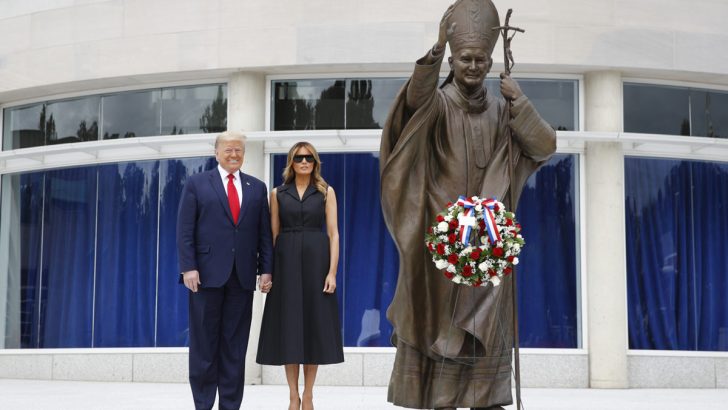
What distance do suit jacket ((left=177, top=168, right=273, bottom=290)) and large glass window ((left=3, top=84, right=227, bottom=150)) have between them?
6.65 metres

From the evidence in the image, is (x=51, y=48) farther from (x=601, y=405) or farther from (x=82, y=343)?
(x=601, y=405)

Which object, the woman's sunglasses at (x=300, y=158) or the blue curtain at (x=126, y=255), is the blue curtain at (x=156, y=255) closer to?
the blue curtain at (x=126, y=255)

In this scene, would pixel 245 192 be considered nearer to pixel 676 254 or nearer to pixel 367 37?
pixel 367 37

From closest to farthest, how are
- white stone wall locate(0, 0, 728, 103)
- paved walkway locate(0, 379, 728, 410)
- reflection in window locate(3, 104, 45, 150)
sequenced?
1. paved walkway locate(0, 379, 728, 410)
2. white stone wall locate(0, 0, 728, 103)
3. reflection in window locate(3, 104, 45, 150)

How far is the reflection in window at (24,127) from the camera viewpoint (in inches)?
578

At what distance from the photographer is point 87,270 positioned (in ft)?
46.3

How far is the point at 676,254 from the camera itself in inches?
524

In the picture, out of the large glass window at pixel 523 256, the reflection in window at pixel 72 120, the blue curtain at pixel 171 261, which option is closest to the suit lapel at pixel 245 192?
the large glass window at pixel 523 256

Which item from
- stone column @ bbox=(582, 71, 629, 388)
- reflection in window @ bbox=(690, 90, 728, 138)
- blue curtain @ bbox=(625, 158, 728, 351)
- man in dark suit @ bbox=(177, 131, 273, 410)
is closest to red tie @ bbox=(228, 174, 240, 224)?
man in dark suit @ bbox=(177, 131, 273, 410)

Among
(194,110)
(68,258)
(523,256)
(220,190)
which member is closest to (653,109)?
(523,256)

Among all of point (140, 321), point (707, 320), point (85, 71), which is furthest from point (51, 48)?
point (707, 320)

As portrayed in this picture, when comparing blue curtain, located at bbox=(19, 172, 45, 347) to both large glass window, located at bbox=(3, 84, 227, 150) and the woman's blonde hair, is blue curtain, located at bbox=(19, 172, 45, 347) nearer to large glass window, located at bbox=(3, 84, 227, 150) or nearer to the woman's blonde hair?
large glass window, located at bbox=(3, 84, 227, 150)

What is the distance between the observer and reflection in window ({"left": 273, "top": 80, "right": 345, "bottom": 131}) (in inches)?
518

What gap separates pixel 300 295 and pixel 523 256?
6.48 meters
